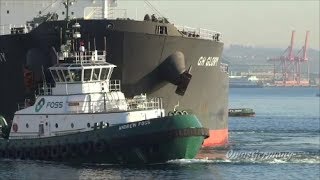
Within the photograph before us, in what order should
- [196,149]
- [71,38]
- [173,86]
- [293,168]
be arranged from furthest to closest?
[173,86]
[71,38]
[293,168]
[196,149]

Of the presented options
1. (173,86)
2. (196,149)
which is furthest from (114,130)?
(173,86)

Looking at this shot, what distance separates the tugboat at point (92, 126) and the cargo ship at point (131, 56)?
9.22ft

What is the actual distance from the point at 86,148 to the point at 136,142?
2008 millimetres

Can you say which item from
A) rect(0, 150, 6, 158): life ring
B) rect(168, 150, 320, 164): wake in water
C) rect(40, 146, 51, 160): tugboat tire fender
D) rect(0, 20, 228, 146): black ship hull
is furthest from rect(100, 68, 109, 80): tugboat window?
rect(0, 150, 6, 158): life ring

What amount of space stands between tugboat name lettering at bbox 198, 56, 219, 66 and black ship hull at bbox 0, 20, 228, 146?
137mm

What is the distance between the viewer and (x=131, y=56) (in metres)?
37.6

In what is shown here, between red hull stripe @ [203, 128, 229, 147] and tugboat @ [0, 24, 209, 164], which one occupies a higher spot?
tugboat @ [0, 24, 209, 164]

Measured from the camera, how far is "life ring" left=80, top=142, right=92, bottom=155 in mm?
31219

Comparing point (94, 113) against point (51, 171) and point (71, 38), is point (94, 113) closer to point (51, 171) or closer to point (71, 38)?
point (51, 171)

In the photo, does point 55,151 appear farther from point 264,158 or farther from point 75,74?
point 264,158

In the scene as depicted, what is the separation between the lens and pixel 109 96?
107ft

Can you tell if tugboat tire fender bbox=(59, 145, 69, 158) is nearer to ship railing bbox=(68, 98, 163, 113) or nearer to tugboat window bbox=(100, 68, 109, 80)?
ship railing bbox=(68, 98, 163, 113)

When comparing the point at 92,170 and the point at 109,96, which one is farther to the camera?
the point at 109,96

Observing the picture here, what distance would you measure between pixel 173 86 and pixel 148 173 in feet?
33.9
